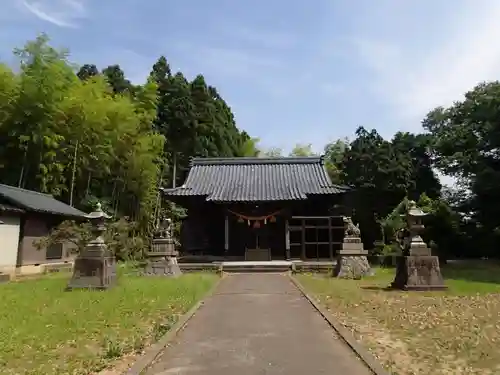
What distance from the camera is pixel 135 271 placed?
1641cm

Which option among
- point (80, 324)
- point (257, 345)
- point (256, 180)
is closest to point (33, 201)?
point (256, 180)

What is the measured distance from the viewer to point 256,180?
2416 centimetres

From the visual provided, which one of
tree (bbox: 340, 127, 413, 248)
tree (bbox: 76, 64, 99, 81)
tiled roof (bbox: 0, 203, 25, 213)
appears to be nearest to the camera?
tiled roof (bbox: 0, 203, 25, 213)

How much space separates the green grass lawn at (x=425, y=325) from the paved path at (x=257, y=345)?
486mm

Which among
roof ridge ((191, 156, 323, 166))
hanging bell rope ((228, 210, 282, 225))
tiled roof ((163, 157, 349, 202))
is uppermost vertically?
roof ridge ((191, 156, 323, 166))

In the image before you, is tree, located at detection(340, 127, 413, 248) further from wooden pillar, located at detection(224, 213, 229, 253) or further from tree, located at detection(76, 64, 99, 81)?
tree, located at detection(76, 64, 99, 81)

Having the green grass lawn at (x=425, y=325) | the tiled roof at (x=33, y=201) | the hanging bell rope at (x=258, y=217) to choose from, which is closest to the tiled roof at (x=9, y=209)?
the tiled roof at (x=33, y=201)

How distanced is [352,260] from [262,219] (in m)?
6.53

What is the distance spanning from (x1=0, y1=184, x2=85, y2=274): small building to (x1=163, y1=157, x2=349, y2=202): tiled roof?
531cm

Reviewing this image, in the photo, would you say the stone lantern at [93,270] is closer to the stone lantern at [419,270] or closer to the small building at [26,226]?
the small building at [26,226]

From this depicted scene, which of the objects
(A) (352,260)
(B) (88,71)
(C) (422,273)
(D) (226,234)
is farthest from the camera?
(B) (88,71)

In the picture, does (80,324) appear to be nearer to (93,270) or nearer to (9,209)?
(93,270)

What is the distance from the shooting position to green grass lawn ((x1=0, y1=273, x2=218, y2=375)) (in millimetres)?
4805

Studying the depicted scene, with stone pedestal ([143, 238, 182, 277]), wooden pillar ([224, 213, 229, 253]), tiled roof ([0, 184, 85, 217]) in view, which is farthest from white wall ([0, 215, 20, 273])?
wooden pillar ([224, 213, 229, 253])
